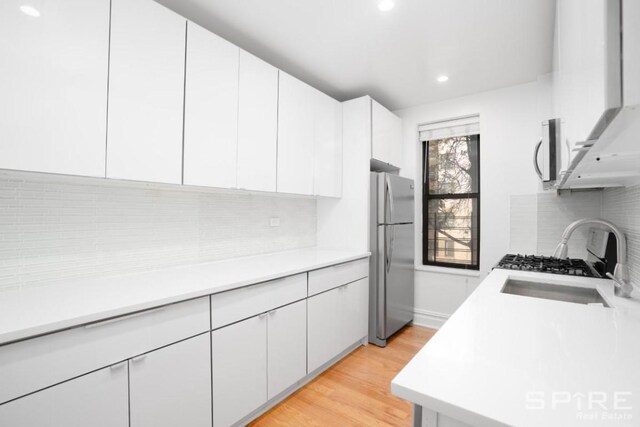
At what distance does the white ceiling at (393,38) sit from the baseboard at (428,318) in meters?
2.42

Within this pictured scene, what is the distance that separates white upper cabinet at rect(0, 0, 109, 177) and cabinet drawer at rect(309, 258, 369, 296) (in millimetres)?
1424

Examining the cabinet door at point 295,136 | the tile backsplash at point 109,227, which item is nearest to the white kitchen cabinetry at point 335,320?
the tile backsplash at point 109,227

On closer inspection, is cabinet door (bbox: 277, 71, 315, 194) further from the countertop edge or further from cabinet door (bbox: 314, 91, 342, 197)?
the countertop edge

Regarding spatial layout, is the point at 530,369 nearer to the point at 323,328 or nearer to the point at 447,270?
the point at 323,328

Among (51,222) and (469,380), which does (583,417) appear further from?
(51,222)

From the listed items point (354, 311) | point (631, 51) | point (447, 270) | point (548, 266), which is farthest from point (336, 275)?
point (631, 51)

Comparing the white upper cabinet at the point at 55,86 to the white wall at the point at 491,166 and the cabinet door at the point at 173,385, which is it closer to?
the cabinet door at the point at 173,385

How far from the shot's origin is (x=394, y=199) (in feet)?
9.37

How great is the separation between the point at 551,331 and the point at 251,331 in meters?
1.36

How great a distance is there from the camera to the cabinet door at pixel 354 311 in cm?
249

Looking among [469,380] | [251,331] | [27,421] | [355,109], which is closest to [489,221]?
[355,109]

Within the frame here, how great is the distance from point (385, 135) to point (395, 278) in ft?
4.88

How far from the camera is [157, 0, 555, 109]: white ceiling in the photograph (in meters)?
1.80

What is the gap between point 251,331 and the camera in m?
1.65
